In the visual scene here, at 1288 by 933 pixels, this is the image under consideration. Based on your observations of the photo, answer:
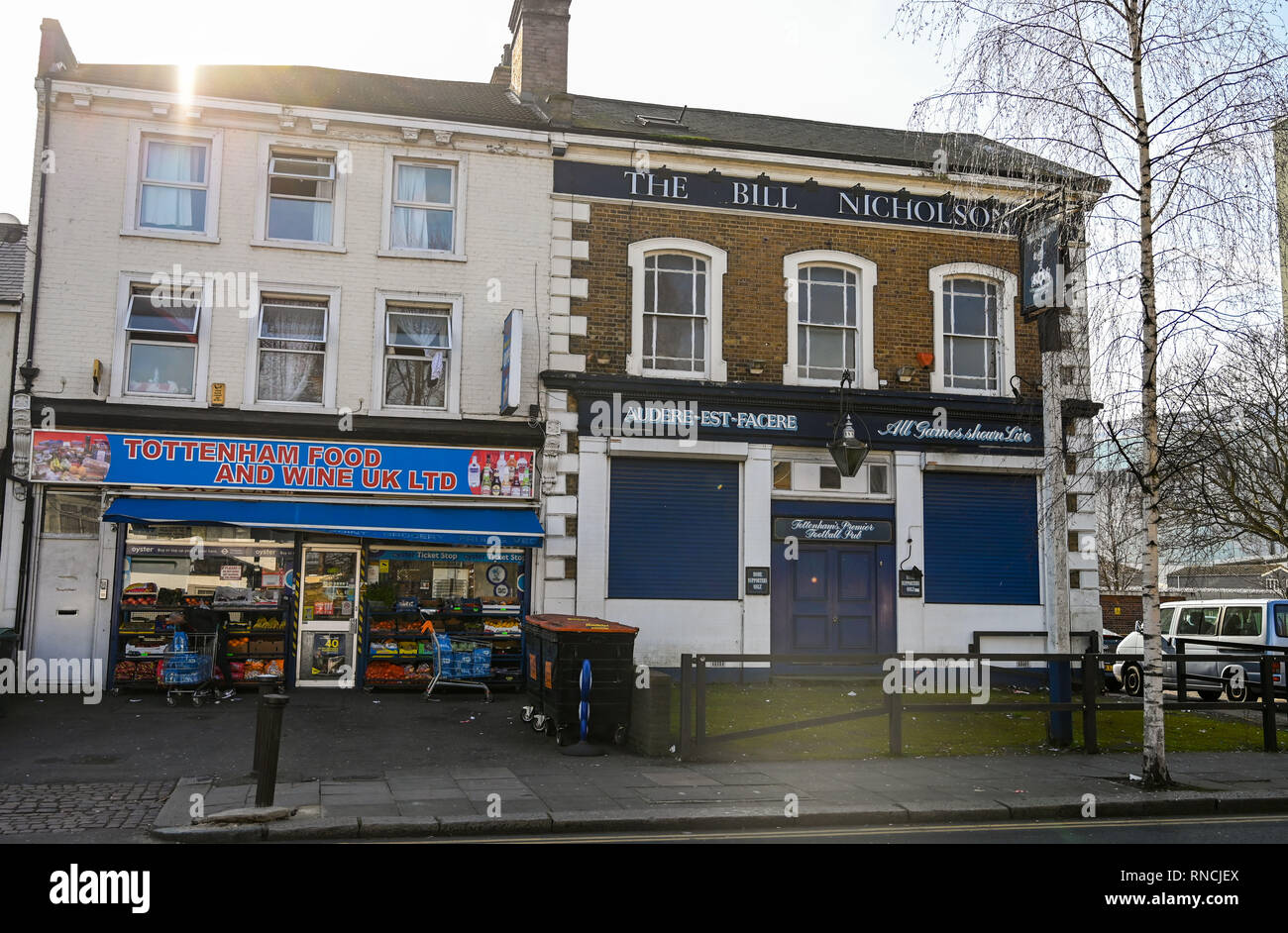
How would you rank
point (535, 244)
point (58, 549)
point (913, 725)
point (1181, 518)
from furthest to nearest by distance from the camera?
1. point (1181, 518)
2. point (535, 244)
3. point (58, 549)
4. point (913, 725)

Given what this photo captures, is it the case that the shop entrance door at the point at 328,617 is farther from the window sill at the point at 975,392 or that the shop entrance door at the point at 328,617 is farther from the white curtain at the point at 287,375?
the window sill at the point at 975,392

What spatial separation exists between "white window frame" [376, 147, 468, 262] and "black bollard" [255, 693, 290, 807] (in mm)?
9783

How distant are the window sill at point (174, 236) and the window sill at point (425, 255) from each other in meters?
2.56

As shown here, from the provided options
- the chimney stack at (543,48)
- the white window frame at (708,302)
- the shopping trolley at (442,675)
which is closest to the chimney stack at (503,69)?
the chimney stack at (543,48)

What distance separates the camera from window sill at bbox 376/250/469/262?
55.3 feet

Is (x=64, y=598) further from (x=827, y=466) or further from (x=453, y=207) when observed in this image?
(x=827, y=466)

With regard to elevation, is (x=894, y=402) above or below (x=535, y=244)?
below

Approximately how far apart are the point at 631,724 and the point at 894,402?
8.59 meters

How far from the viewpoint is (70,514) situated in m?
15.4

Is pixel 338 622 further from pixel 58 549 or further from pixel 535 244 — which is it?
pixel 535 244

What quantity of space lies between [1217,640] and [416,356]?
1565cm

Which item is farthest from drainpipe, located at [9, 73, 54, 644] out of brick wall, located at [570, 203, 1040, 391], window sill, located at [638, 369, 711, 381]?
window sill, located at [638, 369, 711, 381]
